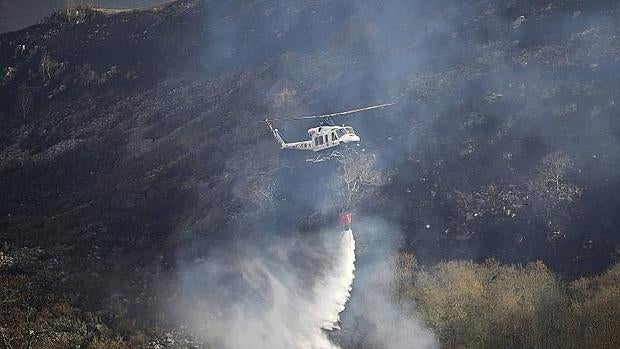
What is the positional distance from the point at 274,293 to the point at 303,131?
19.3m

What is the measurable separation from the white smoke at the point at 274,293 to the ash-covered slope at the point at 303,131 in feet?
8.75

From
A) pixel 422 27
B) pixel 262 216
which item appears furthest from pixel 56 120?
pixel 422 27

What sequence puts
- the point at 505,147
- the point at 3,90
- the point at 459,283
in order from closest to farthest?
the point at 459,283 → the point at 505,147 → the point at 3,90

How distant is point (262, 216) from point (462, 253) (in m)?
14.7

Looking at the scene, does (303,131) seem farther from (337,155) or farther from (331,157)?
(331,157)

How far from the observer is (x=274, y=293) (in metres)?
29.4

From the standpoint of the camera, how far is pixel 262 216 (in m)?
36.3

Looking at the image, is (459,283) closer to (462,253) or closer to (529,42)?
(462,253)

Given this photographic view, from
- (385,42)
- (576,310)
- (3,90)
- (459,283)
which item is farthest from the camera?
(3,90)

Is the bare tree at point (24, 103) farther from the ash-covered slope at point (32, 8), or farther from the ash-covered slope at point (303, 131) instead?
the ash-covered slope at point (32, 8)

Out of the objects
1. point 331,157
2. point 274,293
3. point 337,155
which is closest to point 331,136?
point 331,157

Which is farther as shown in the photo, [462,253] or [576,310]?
[462,253]

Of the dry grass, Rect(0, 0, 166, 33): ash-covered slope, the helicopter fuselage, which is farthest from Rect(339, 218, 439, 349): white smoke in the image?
Rect(0, 0, 166, 33): ash-covered slope

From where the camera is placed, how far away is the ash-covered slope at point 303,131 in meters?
31.9
